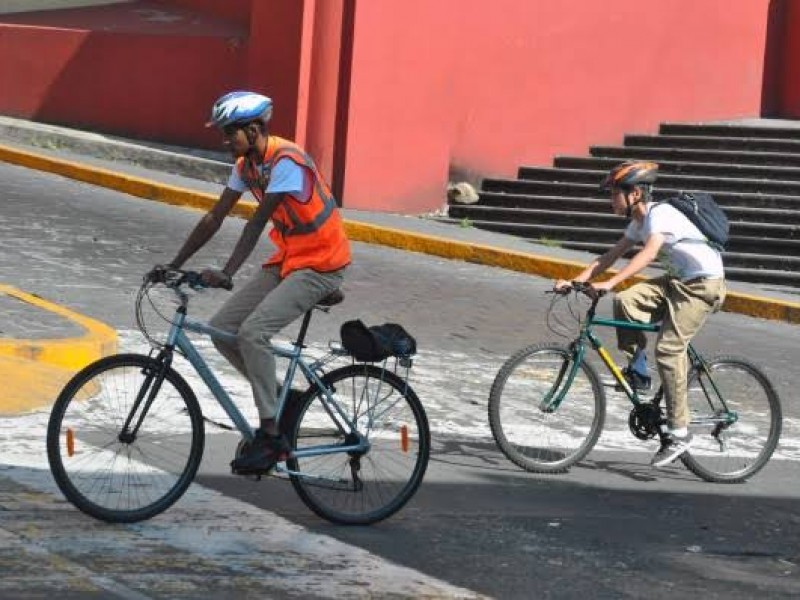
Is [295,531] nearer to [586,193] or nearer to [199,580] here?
[199,580]

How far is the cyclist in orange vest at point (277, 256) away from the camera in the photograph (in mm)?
7840

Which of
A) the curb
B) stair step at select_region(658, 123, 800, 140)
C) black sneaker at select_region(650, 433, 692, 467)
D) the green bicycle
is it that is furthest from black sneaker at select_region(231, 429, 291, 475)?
stair step at select_region(658, 123, 800, 140)

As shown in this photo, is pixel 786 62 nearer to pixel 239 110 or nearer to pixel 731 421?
pixel 731 421

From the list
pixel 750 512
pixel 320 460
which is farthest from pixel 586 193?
pixel 320 460

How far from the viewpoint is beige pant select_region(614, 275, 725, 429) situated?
9.59m

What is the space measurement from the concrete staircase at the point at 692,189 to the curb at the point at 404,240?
1775mm

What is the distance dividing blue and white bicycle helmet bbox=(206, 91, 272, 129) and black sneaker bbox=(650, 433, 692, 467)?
9.34ft

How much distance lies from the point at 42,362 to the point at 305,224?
2.90 metres

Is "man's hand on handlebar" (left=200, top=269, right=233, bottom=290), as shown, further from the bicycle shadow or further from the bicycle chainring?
the bicycle chainring

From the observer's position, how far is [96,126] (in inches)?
826

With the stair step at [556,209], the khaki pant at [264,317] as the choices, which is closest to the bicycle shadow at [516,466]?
the khaki pant at [264,317]

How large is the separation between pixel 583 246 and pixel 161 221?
13.4 ft

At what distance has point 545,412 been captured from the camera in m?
9.54

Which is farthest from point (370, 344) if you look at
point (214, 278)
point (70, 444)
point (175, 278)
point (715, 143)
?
point (715, 143)
